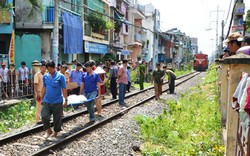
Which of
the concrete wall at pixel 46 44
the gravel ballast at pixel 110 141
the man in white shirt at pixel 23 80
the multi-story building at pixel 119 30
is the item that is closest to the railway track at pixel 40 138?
the gravel ballast at pixel 110 141

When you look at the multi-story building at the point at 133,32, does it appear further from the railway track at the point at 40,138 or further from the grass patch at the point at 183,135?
the grass patch at the point at 183,135

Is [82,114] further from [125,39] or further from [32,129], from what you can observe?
[125,39]

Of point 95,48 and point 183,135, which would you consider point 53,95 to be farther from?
point 95,48

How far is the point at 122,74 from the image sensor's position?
1436 cm

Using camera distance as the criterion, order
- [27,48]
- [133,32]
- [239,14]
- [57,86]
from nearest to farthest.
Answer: [57,86]
[239,14]
[27,48]
[133,32]

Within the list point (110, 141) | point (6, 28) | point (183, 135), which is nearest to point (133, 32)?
point (6, 28)

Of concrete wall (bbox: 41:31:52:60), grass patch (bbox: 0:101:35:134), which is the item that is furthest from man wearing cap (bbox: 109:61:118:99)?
concrete wall (bbox: 41:31:52:60)

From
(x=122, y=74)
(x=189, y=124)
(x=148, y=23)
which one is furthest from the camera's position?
(x=148, y=23)

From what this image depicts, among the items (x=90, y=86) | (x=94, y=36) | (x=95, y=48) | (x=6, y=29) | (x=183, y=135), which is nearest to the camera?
(x=183, y=135)

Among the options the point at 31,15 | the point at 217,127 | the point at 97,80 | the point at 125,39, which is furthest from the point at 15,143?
the point at 125,39

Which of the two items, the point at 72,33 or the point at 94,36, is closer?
the point at 72,33

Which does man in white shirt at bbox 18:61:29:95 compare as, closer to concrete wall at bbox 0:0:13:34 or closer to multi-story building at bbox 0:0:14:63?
multi-story building at bbox 0:0:14:63

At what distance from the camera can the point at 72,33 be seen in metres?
23.5

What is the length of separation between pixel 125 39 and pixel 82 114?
34176 millimetres
